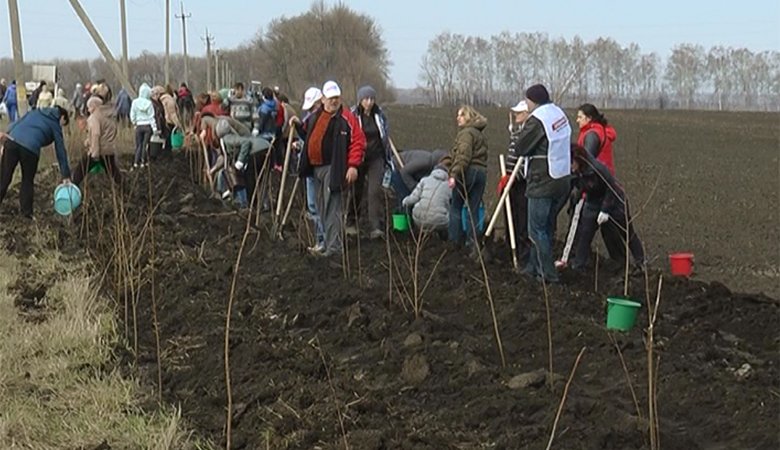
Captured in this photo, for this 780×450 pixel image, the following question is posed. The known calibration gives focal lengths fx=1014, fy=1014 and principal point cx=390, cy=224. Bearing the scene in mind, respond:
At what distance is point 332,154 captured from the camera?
8.78 m

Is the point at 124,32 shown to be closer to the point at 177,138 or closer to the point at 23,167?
the point at 177,138

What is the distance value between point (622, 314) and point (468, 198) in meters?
3.18

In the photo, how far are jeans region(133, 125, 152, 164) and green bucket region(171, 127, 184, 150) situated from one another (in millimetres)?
1885

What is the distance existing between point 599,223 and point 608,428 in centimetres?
448

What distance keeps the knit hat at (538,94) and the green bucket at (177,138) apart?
39.2 feet

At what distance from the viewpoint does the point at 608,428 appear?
4.15m

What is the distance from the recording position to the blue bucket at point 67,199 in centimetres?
1016

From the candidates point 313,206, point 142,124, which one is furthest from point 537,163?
point 142,124

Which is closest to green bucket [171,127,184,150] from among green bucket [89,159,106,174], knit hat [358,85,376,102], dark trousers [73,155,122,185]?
dark trousers [73,155,122,185]

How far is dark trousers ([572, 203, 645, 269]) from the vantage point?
28.1 ft

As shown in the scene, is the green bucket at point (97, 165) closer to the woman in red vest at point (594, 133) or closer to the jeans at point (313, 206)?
the jeans at point (313, 206)

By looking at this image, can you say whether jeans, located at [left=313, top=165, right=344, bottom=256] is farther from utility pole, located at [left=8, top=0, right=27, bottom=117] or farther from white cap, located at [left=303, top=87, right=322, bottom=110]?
utility pole, located at [left=8, top=0, right=27, bottom=117]

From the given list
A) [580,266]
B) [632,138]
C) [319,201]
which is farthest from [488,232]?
[632,138]

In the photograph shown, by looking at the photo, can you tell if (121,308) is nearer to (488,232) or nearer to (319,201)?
(319,201)
